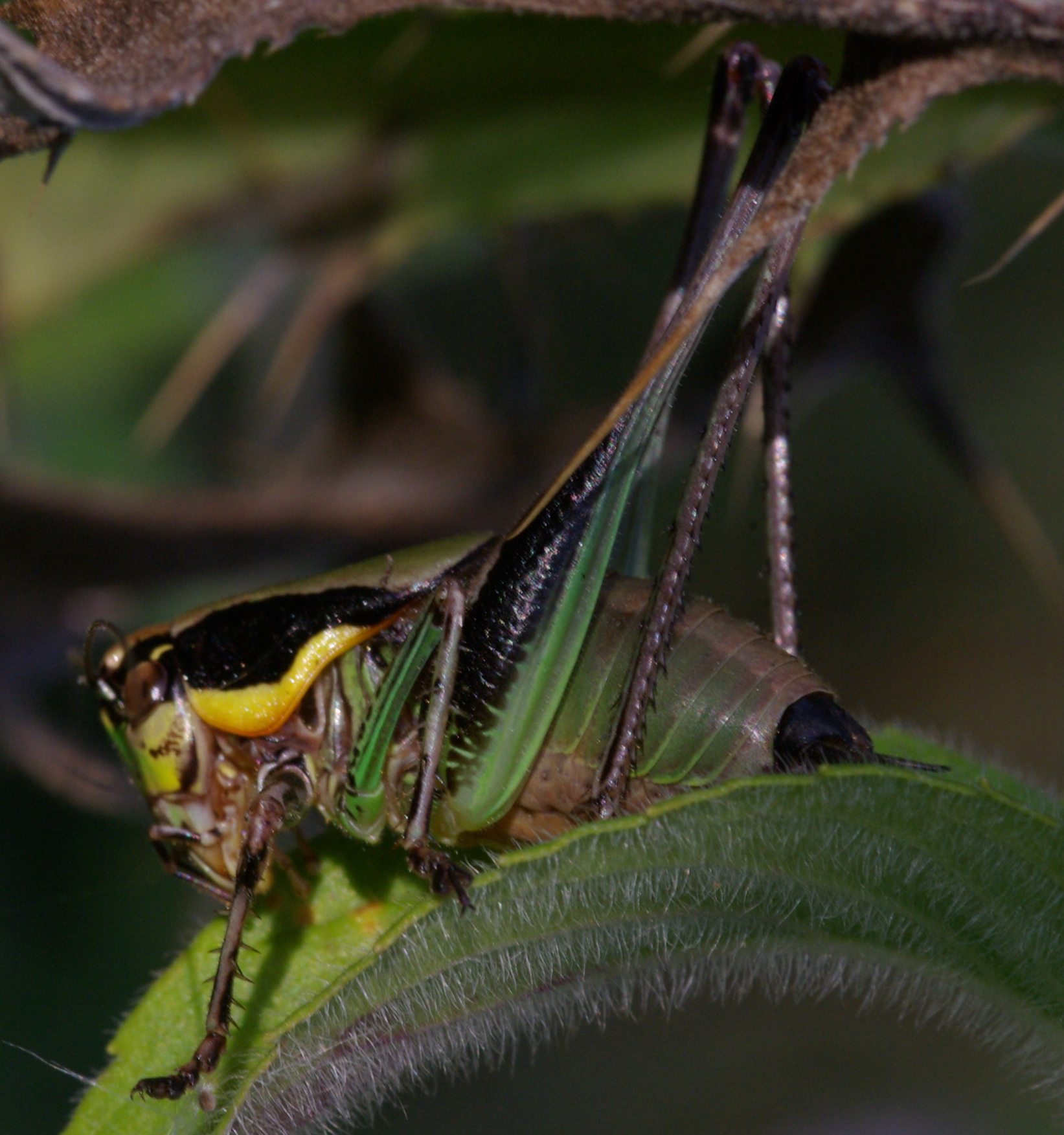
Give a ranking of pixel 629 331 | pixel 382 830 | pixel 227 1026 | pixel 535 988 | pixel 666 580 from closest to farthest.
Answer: pixel 535 988
pixel 227 1026
pixel 666 580
pixel 382 830
pixel 629 331

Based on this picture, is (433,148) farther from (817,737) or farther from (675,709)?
(817,737)

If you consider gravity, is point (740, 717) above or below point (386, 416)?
below

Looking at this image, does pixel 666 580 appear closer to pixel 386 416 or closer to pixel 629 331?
pixel 386 416

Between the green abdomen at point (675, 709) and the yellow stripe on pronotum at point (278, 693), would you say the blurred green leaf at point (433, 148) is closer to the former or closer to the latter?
the green abdomen at point (675, 709)

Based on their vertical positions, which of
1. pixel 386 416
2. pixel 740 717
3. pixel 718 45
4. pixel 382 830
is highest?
pixel 718 45

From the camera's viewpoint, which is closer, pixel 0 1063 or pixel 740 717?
pixel 740 717

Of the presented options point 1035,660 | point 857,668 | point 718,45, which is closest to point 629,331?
point 718,45

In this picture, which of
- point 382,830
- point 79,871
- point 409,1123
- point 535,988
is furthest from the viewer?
point 79,871
